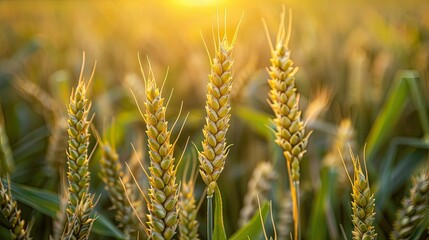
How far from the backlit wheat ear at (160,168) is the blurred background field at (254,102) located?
280mm

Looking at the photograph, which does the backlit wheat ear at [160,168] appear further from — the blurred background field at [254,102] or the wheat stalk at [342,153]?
the wheat stalk at [342,153]

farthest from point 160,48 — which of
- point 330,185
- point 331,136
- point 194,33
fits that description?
point 330,185

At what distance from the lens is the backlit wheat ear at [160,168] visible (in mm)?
674

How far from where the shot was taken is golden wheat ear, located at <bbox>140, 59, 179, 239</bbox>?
0.67 meters

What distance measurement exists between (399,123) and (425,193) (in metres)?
1.28

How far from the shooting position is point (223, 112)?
713 mm

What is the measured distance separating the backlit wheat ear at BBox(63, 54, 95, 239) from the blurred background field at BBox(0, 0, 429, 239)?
0.32 meters

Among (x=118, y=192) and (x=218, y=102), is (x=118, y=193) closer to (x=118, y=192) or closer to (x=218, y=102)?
(x=118, y=192)

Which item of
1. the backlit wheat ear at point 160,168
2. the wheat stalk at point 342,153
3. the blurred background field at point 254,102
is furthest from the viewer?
the blurred background field at point 254,102

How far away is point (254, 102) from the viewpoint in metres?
2.31

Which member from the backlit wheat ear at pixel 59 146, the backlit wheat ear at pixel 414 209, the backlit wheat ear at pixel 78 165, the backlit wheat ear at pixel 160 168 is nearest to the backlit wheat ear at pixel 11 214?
the backlit wheat ear at pixel 78 165

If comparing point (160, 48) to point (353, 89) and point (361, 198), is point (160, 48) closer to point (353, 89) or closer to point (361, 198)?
point (353, 89)

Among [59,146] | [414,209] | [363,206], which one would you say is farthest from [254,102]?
[363,206]

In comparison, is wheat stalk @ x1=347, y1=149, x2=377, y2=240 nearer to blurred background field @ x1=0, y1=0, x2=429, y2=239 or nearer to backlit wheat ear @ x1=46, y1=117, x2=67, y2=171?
blurred background field @ x1=0, y1=0, x2=429, y2=239
